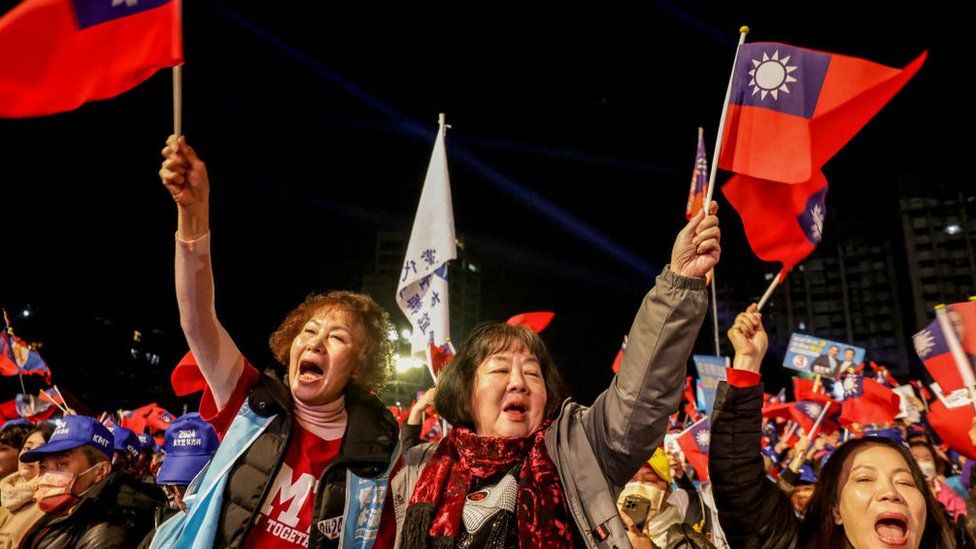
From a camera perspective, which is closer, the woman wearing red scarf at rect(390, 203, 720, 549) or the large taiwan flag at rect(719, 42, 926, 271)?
the woman wearing red scarf at rect(390, 203, 720, 549)

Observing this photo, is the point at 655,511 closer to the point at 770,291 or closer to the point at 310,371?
the point at 770,291

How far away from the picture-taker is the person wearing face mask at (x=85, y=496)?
3457mm

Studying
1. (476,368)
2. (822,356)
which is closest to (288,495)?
(476,368)

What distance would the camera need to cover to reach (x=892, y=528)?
2424mm

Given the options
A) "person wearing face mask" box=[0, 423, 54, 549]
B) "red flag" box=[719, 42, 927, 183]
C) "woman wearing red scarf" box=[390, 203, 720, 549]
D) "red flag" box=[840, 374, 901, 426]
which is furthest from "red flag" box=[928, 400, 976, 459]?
"person wearing face mask" box=[0, 423, 54, 549]

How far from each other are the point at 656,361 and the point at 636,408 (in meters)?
0.16

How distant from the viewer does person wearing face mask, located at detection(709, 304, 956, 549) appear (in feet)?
8.11

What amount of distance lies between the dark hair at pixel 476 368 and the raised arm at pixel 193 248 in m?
0.91

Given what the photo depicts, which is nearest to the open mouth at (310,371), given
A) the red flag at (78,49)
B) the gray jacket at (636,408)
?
the gray jacket at (636,408)

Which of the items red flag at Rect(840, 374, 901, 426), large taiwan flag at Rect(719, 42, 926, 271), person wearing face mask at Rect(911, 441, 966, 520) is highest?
large taiwan flag at Rect(719, 42, 926, 271)

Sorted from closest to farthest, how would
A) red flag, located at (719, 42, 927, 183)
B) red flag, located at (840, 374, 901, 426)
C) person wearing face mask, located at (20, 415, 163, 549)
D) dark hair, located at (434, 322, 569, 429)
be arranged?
dark hair, located at (434, 322, 569, 429) < red flag, located at (719, 42, 927, 183) < person wearing face mask, located at (20, 415, 163, 549) < red flag, located at (840, 374, 901, 426)

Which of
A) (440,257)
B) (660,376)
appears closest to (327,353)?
(660,376)

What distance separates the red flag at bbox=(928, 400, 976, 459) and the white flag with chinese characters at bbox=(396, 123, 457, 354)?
157 inches

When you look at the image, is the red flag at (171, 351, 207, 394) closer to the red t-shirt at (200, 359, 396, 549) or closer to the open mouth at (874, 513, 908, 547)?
the red t-shirt at (200, 359, 396, 549)
